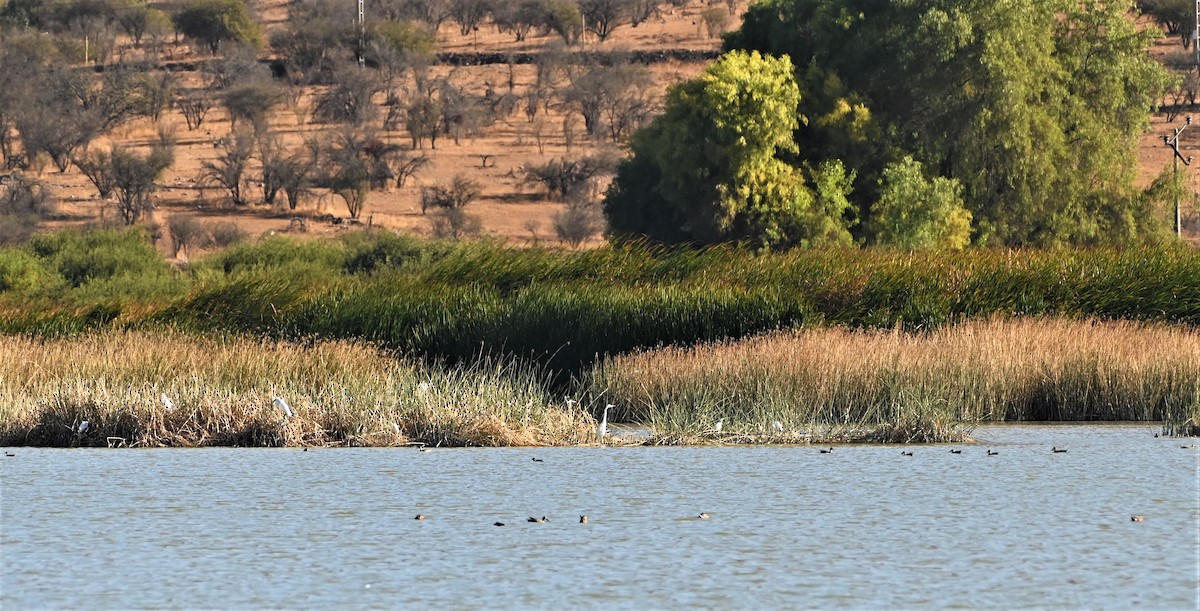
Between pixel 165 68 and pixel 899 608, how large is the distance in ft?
277

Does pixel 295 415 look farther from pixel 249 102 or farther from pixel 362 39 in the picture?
pixel 362 39

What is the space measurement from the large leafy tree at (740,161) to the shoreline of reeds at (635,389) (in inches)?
940

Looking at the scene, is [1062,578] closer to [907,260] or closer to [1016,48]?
[907,260]

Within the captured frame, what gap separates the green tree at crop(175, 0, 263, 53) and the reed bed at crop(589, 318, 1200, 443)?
74.1m

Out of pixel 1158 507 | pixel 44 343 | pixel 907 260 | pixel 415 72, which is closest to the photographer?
pixel 1158 507

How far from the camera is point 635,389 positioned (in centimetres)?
2183

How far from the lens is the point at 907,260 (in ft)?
89.4

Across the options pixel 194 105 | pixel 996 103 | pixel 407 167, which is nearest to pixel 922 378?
pixel 996 103

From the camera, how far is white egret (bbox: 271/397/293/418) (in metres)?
18.3

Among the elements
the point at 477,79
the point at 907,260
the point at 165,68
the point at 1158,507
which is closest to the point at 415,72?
the point at 477,79

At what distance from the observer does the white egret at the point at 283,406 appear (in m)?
18.3

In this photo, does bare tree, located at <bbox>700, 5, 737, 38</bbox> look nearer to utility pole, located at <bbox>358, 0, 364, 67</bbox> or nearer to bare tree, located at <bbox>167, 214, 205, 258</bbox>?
utility pole, located at <bbox>358, 0, 364, 67</bbox>

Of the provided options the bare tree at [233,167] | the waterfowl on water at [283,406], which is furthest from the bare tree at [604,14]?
the waterfowl on water at [283,406]

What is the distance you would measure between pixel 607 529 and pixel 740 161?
3697 centimetres
